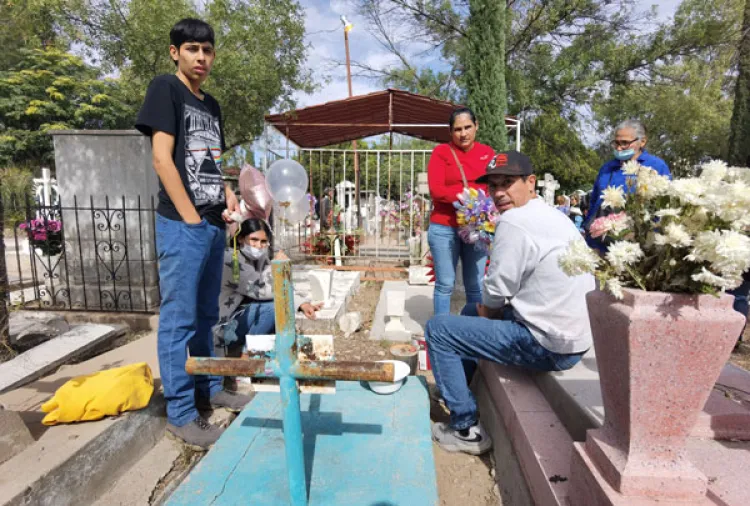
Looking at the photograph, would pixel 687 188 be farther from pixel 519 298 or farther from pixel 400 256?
pixel 400 256

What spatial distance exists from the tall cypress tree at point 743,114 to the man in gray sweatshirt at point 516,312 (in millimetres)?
10176

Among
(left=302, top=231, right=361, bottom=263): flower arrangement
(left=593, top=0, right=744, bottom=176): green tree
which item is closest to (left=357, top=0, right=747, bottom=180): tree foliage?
(left=593, top=0, right=744, bottom=176): green tree

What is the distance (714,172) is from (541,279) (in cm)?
96

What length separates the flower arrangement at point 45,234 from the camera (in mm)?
4598

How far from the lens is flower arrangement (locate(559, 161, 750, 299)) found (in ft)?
3.42

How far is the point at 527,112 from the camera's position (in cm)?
1664

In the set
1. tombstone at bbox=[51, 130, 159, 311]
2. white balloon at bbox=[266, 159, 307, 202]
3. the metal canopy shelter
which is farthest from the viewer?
the metal canopy shelter

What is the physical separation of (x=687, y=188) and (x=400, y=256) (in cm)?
795

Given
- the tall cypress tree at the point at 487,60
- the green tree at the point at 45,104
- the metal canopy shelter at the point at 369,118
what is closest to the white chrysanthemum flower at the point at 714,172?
the metal canopy shelter at the point at 369,118

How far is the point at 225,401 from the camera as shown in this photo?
2600mm

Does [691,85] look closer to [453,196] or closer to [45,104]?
[453,196]

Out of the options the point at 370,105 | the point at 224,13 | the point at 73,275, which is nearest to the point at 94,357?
the point at 73,275

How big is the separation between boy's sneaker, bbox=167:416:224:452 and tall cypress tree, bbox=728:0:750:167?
11.7 meters

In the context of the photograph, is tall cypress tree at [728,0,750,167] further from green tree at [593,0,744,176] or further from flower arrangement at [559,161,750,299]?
flower arrangement at [559,161,750,299]
